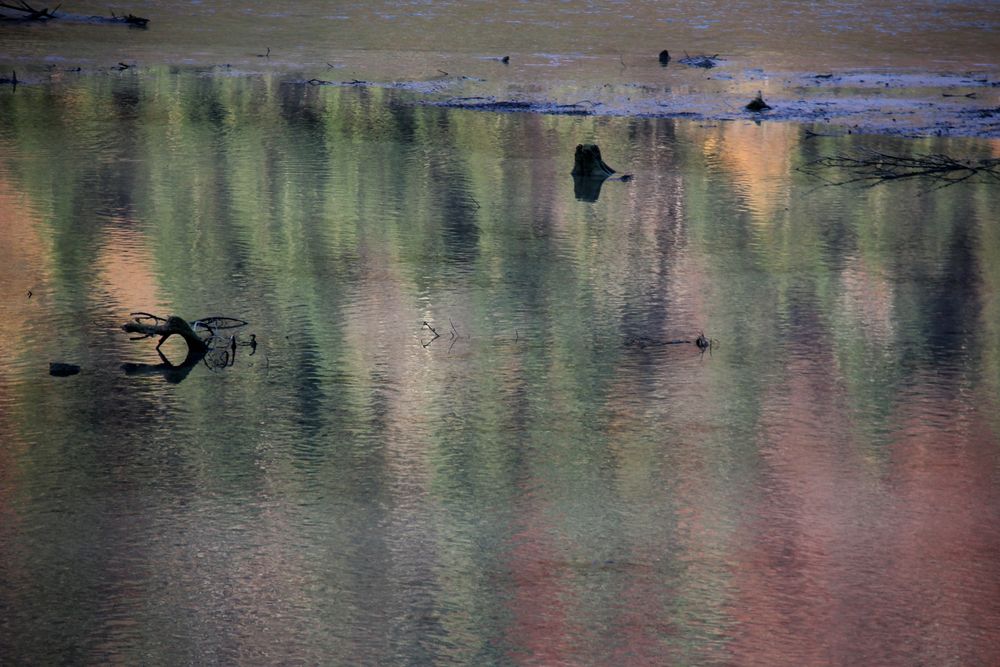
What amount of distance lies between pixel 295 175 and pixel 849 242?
6.48 metres

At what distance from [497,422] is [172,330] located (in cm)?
263

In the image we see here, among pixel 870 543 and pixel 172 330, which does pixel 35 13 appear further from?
pixel 870 543

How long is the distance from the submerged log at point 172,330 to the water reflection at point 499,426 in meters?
0.19

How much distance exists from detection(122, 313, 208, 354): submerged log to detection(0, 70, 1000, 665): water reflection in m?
0.19

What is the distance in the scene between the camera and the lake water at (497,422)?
6.80 meters

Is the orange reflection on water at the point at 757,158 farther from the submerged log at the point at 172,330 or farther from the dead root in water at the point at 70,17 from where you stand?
the dead root in water at the point at 70,17

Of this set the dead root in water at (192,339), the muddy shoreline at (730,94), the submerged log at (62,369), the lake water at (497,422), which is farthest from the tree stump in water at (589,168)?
the submerged log at (62,369)

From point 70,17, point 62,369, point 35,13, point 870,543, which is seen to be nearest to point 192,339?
point 62,369

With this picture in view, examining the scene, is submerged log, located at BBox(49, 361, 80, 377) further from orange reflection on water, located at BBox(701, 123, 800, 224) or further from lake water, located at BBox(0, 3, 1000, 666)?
orange reflection on water, located at BBox(701, 123, 800, 224)

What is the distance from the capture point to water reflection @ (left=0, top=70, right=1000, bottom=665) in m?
6.81

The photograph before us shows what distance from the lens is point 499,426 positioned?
9281 millimetres

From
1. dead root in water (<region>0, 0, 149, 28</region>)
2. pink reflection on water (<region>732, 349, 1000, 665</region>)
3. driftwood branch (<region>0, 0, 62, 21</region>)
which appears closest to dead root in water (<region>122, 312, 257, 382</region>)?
pink reflection on water (<region>732, 349, 1000, 665</region>)

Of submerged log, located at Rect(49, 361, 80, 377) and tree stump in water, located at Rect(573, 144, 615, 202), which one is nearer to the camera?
submerged log, located at Rect(49, 361, 80, 377)

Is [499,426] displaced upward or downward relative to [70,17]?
downward
